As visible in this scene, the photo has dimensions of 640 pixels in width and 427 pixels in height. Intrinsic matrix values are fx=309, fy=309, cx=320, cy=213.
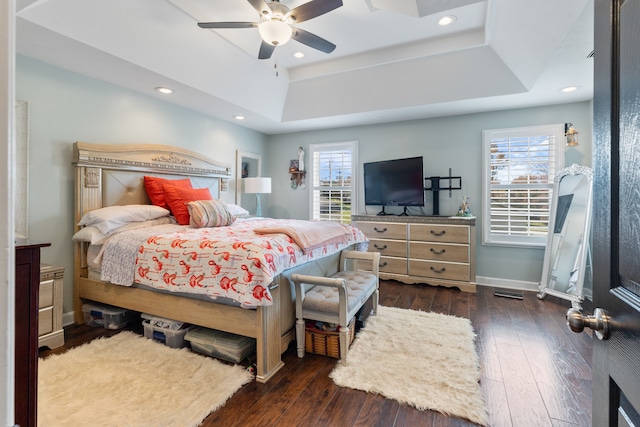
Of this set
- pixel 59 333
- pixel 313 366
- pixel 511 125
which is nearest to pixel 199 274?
pixel 313 366

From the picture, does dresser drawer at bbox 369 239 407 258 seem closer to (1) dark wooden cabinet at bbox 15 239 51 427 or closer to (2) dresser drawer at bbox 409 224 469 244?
(2) dresser drawer at bbox 409 224 469 244

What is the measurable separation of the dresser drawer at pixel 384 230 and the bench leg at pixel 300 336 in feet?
7.91

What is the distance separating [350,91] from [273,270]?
9.89ft

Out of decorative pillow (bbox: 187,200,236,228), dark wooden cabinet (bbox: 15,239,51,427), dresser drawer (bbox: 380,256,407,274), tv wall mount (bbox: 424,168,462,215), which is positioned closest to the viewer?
dark wooden cabinet (bbox: 15,239,51,427)

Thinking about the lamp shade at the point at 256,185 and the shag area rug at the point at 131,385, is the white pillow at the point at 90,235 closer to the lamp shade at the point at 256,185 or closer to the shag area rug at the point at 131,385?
the shag area rug at the point at 131,385

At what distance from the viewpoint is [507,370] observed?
2115 millimetres

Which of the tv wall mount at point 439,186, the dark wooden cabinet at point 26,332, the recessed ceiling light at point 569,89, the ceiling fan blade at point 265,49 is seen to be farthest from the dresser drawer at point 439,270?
the dark wooden cabinet at point 26,332

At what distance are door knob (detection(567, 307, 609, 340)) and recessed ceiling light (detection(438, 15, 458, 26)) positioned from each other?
10.2ft

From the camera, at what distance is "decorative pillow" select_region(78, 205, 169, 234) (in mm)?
2705

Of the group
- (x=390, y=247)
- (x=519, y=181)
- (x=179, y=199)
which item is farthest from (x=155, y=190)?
(x=519, y=181)

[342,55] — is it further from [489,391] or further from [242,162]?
[489,391]

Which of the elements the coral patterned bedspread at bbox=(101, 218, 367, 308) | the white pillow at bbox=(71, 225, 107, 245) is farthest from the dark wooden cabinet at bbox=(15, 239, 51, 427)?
the white pillow at bbox=(71, 225, 107, 245)

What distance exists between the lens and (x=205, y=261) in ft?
6.93

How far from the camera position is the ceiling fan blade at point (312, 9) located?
2191 mm
